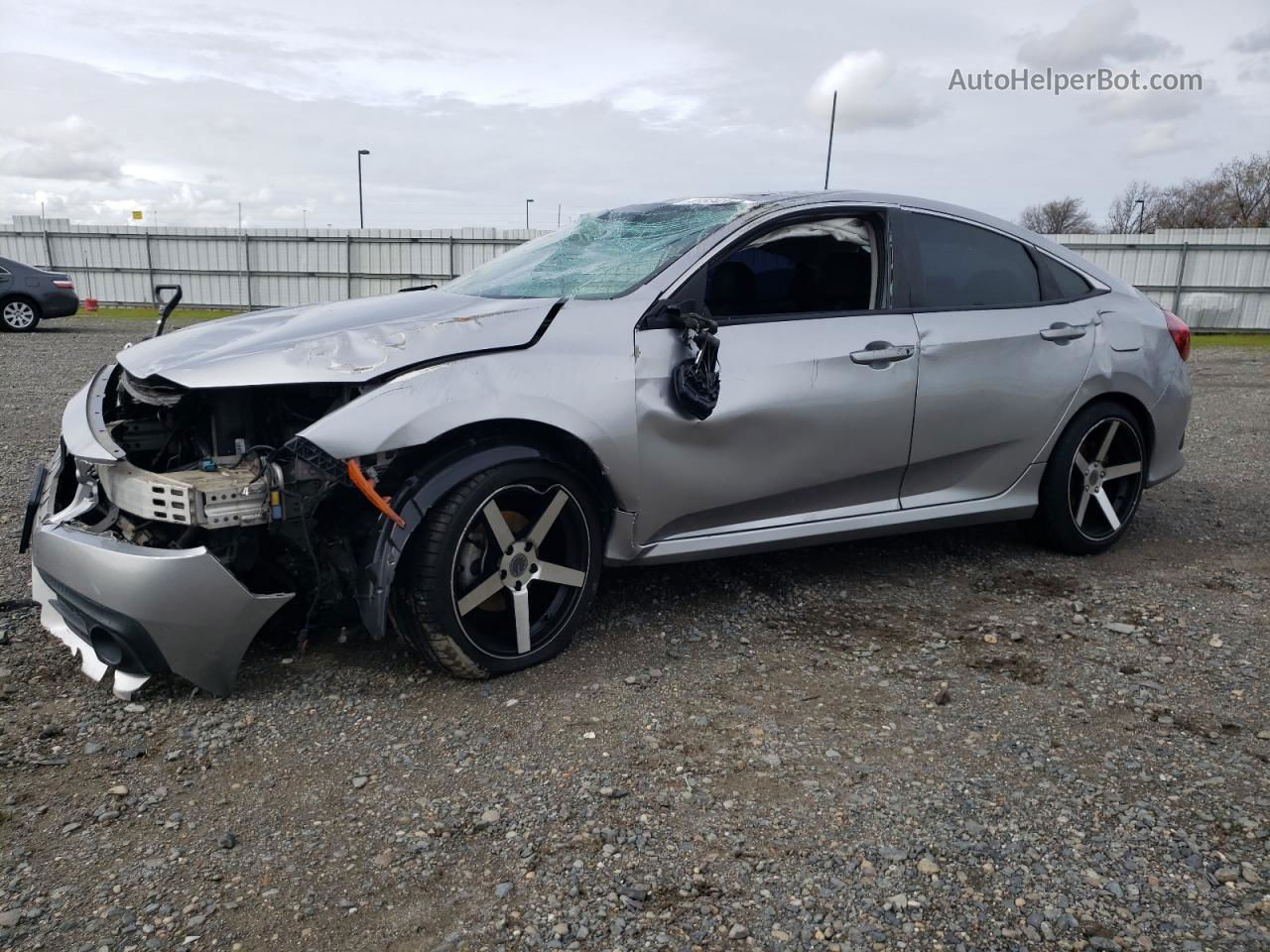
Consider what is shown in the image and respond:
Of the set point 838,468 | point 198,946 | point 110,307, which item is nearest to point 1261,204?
point 110,307

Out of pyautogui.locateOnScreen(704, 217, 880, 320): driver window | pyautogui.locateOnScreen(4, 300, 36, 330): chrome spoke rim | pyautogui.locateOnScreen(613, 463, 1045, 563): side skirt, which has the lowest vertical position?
pyautogui.locateOnScreen(4, 300, 36, 330): chrome spoke rim

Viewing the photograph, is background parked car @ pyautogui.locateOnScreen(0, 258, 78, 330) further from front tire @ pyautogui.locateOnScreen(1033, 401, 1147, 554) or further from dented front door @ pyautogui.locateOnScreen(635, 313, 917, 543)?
front tire @ pyautogui.locateOnScreen(1033, 401, 1147, 554)

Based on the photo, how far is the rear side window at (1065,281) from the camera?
4516 millimetres

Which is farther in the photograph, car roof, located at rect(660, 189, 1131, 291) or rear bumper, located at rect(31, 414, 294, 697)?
car roof, located at rect(660, 189, 1131, 291)

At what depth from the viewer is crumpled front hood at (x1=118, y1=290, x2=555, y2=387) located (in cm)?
294

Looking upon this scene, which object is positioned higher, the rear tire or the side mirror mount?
the side mirror mount

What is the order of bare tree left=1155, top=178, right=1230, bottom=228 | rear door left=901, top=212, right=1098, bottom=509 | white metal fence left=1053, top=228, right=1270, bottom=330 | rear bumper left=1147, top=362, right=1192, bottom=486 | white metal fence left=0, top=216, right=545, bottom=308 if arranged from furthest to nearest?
bare tree left=1155, top=178, right=1230, bottom=228, white metal fence left=0, top=216, right=545, bottom=308, white metal fence left=1053, top=228, right=1270, bottom=330, rear bumper left=1147, top=362, right=1192, bottom=486, rear door left=901, top=212, right=1098, bottom=509

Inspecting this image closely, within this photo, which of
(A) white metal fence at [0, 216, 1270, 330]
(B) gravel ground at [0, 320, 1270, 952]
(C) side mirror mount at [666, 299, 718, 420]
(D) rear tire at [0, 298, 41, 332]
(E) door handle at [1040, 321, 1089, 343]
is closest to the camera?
(B) gravel ground at [0, 320, 1270, 952]

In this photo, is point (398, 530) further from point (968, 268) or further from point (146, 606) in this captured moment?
point (968, 268)

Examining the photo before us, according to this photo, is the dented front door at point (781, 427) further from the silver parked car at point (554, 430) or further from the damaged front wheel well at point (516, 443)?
the damaged front wheel well at point (516, 443)

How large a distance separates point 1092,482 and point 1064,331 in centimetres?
73

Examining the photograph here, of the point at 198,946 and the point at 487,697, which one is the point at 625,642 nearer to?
the point at 487,697

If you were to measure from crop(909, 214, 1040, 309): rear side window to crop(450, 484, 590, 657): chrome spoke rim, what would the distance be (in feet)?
5.85

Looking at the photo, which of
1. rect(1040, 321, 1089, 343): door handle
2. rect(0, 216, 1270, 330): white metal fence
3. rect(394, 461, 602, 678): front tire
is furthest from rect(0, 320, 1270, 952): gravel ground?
rect(0, 216, 1270, 330): white metal fence
